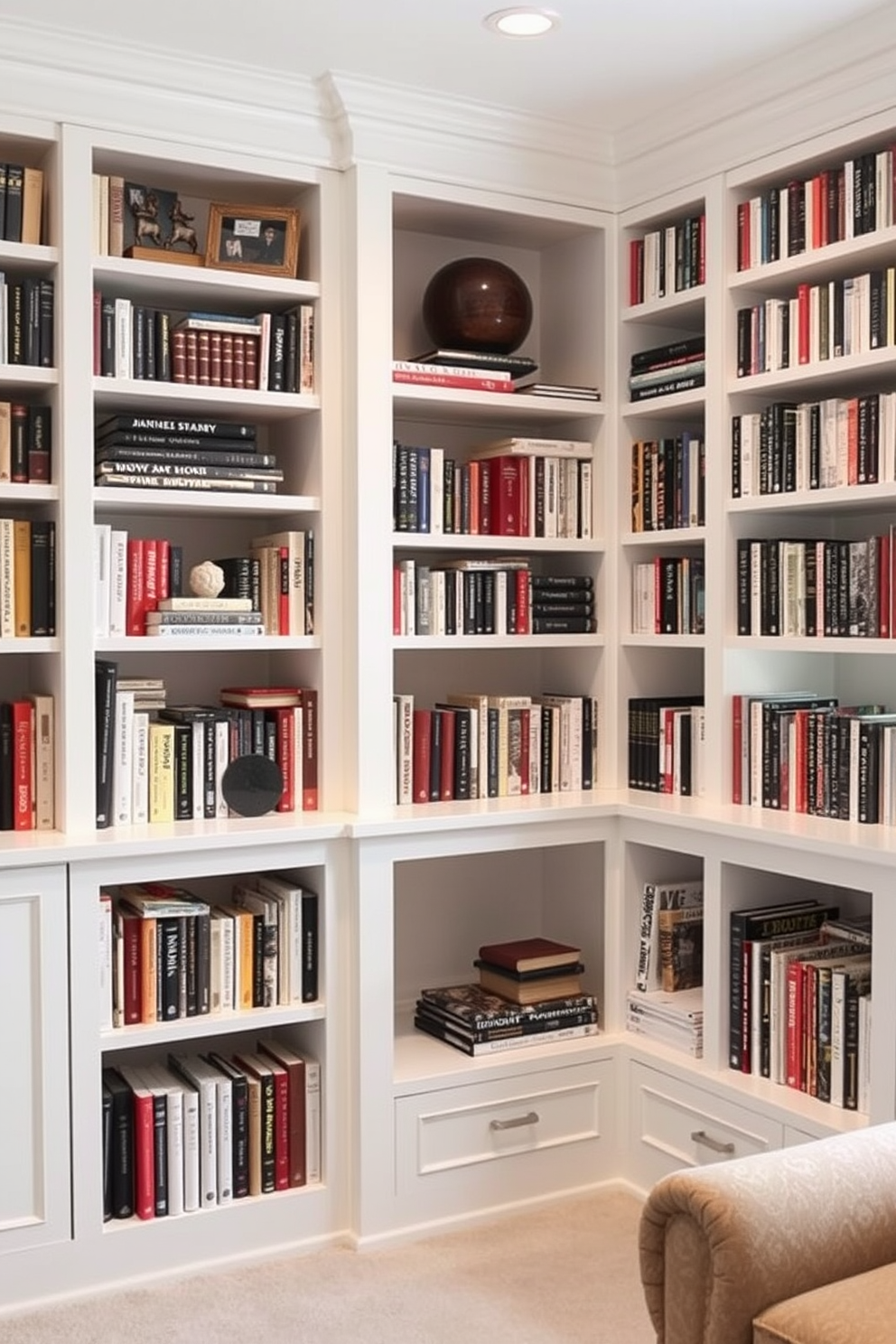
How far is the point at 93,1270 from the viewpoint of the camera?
9.33ft

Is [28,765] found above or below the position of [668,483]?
below

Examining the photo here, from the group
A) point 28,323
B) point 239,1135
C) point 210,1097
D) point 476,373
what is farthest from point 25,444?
point 239,1135

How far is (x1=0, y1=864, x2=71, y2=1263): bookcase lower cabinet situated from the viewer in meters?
2.75

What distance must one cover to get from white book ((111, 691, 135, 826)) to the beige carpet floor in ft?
3.13

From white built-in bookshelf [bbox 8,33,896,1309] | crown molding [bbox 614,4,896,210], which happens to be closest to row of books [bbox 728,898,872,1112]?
white built-in bookshelf [bbox 8,33,896,1309]

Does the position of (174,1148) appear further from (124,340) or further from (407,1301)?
(124,340)

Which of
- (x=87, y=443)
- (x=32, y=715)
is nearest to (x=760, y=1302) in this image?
(x=32, y=715)

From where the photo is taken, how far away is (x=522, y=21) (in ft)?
8.95

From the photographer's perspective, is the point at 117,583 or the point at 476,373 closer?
the point at 117,583

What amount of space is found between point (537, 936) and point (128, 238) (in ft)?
6.65

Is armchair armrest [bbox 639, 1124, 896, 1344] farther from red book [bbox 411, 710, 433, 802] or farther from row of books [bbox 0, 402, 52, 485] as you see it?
row of books [bbox 0, 402, 52, 485]

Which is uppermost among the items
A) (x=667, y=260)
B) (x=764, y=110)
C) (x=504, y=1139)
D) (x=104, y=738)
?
(x=764, y=110)

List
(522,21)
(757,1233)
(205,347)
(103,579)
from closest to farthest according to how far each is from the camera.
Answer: (757,1233)
(522,21)
(103,579)
(205,347)

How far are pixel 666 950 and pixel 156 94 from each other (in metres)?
2.21
